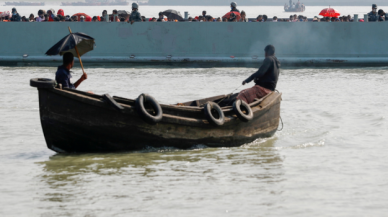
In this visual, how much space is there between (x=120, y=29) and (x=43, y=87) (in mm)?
16620

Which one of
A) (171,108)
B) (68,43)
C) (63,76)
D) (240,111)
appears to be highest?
(68,43)

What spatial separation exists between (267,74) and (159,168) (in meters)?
3.68

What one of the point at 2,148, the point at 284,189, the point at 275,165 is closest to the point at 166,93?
the point at 2,148

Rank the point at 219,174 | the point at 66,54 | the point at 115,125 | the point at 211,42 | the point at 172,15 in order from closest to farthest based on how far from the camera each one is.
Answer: the point at 219,174 → the point at 115,125 → the point at 66,54 → the point at 211,42 → the point at 172,15

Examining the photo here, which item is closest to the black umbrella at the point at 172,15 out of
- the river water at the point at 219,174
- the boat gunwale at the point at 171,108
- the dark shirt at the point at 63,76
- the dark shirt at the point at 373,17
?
the dark shirt at the point at 373,17

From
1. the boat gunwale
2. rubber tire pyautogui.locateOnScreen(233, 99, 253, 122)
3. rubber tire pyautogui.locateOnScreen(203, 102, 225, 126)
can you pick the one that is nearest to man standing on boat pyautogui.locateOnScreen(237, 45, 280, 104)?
the boat gunwale

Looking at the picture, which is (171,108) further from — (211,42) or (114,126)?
(211,42)

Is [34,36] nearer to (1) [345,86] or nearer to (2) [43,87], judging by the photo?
(1) [345,86]

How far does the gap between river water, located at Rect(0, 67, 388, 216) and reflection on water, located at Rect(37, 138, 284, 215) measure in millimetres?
14

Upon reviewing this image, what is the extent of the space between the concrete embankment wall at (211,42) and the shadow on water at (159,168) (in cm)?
1496

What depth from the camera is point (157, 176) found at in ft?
29.4

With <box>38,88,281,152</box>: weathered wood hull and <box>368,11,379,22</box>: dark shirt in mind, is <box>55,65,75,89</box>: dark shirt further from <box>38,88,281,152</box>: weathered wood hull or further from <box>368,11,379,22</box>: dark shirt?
<box>368,11,379,22</box>: dark shirt

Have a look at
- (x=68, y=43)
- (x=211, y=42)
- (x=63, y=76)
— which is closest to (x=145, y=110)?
(x=63, y=76)

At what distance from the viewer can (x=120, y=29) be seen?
25641 millimetres
